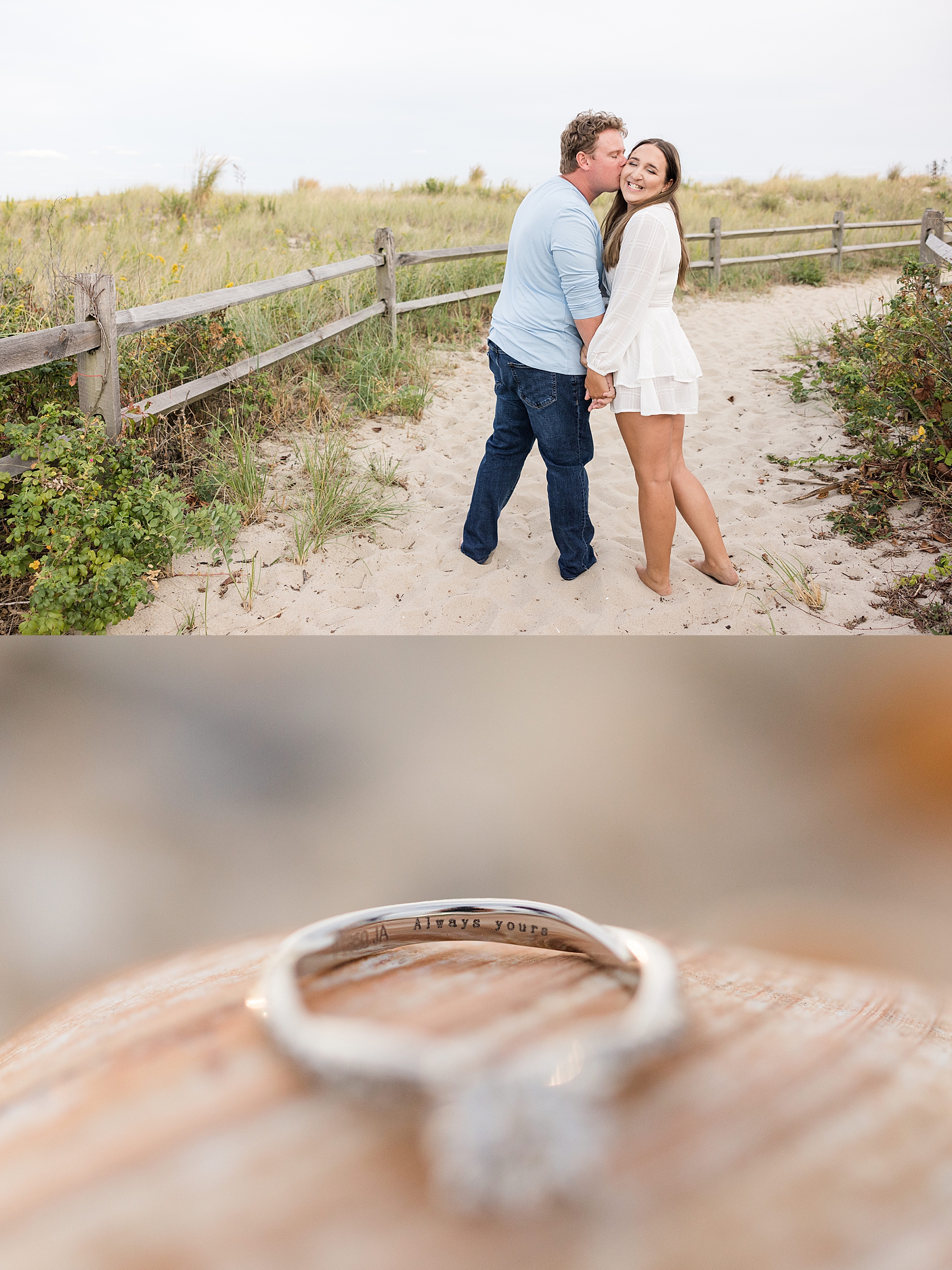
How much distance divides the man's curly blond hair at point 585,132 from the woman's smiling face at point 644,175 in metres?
0.12

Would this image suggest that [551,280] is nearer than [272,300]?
Yes

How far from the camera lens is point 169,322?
1.96m

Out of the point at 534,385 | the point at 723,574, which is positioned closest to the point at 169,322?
the point at 534,385

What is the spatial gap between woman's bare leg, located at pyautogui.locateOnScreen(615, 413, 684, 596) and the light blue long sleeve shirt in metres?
0.17

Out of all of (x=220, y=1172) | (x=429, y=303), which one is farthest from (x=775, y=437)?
(x=220, y=1172)

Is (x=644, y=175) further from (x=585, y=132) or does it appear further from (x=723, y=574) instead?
(x=723, y=574)

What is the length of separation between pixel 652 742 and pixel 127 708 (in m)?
0.24

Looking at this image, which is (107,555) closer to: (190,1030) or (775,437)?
(190,1030)

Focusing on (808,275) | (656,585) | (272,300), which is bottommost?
(656,585)

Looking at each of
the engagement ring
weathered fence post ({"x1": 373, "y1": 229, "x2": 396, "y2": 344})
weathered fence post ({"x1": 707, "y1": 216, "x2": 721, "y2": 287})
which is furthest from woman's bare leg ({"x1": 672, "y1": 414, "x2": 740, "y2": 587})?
weathered fence post ({"x1": 707, "y1": 216, "x2": 721, "y2": 287})

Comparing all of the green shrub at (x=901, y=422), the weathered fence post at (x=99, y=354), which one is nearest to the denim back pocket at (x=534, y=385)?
the green shrub at (x=901, y=422)

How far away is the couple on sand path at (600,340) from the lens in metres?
1.24

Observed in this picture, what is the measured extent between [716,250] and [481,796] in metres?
6.47

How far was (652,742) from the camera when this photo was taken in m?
0.33
